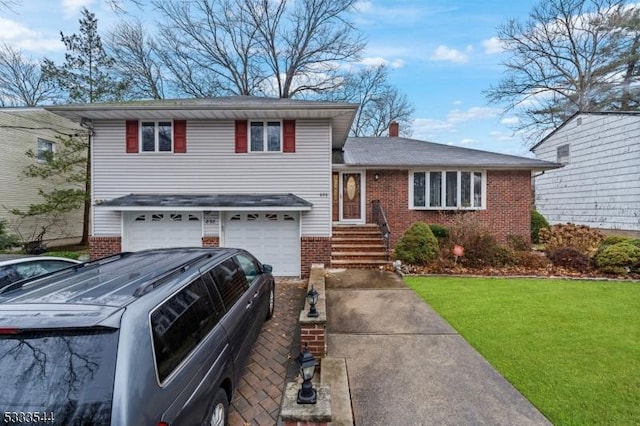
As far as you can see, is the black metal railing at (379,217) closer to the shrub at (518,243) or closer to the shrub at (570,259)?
the shrub at (518,243)

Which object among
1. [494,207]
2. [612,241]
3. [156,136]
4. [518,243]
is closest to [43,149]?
[156,136]

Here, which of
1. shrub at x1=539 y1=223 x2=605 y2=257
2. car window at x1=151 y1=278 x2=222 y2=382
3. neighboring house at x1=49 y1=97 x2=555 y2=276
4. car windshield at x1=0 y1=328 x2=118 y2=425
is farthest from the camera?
shrub at x1=539 y1=223 x2=605 y2=257

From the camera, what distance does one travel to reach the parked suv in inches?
63.5

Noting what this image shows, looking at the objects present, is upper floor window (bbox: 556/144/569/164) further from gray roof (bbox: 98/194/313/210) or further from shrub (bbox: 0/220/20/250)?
shrub (bbox: 0/220/20/250)

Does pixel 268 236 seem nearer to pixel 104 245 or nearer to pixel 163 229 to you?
pixel 163 229

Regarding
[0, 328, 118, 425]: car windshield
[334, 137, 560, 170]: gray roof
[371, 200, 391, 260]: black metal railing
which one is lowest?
[0, 328, 118, 425]: car windshield

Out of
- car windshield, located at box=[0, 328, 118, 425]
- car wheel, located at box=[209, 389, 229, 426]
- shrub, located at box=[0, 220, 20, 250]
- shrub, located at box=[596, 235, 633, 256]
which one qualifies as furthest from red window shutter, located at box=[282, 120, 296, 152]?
shrub, located at box=[0, 220, 20, 250]

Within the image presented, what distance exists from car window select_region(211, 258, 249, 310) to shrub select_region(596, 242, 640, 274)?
10.3 meters

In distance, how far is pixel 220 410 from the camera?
2.66 metres

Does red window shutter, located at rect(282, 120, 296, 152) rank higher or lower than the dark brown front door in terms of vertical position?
higher

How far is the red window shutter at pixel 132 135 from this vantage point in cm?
935

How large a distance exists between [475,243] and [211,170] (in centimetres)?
841

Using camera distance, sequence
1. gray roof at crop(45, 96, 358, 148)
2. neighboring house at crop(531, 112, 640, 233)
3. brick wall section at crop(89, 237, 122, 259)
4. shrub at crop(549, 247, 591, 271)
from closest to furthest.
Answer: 1. gray roof at crop(45, 96, 358, 148)
2. shrub at crop(549, 247, 591, 271)
3. brick wall section at crop(89, 237, 122, 259)
4. neighboring house at crop(531, 112, 640, 233)

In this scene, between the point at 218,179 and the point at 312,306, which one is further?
the point at 218,179
